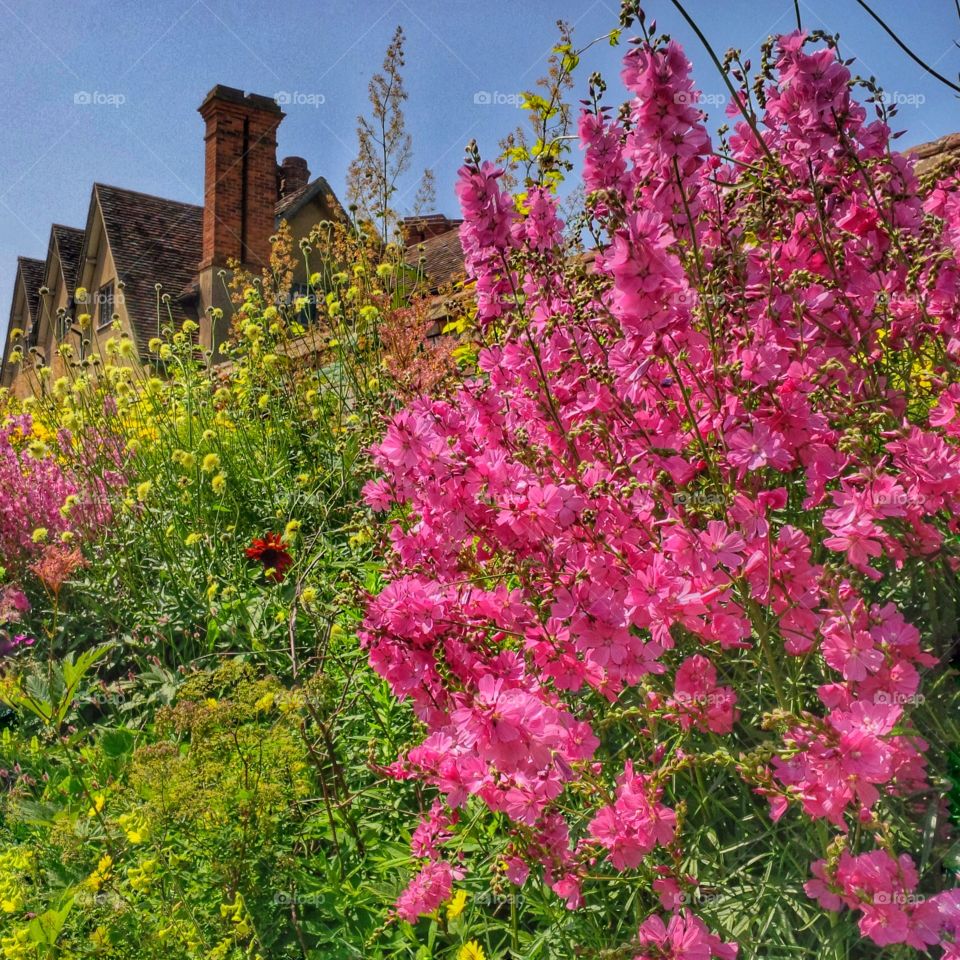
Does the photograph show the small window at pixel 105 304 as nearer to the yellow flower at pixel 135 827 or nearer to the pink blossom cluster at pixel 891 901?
the yellow flower at pixel 135 827

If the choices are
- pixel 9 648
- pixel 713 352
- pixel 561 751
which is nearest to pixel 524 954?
pixel 561 751

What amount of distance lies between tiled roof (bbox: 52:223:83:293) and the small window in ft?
9.23

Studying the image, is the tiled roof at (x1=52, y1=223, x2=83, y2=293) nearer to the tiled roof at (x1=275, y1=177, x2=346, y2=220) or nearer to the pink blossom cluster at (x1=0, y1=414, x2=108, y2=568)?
the tiled roof at (x1=275, y1=177, x2=346, y2=220)

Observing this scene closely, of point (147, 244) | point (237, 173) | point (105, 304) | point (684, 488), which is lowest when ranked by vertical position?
point (684, 488)

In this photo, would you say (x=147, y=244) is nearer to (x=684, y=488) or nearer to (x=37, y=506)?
(x=37, y=506)

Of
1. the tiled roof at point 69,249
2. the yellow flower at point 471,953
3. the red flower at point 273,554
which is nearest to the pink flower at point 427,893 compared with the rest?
the yellow flower at point 471,953

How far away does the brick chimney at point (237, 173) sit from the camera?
17250 millimetres

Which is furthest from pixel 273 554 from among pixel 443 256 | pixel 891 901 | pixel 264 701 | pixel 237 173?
pixel 237 173

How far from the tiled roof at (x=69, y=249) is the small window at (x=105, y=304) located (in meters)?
2.81

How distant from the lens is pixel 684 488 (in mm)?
1711

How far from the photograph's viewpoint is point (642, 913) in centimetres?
186

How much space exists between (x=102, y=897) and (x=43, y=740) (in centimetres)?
154

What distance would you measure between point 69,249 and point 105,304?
18.2 feet

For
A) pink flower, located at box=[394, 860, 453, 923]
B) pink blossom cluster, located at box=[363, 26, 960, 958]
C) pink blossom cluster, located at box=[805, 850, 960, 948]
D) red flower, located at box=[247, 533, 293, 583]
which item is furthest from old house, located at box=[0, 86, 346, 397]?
pink blossom cluster, located at box=[805, 850, 960, 948]
